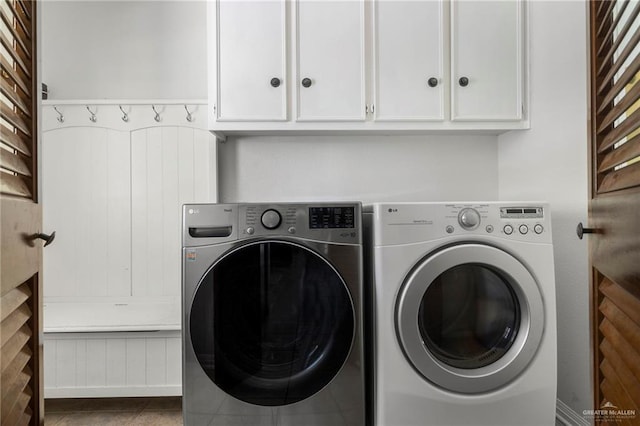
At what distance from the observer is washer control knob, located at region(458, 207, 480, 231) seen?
147 centimetres

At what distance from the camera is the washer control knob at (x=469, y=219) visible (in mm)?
1467

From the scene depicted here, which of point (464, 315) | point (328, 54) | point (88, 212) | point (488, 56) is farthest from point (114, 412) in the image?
point (488, 56)

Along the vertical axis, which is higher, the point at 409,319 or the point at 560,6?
the point at 560,6

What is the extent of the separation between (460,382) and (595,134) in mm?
919

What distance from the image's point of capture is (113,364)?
1.90 metres

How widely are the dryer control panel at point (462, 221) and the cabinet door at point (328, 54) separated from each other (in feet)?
2.03

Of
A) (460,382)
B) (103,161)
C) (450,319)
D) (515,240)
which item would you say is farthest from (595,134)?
(103,161)

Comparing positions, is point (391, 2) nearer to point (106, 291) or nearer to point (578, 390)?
point (578, 390)

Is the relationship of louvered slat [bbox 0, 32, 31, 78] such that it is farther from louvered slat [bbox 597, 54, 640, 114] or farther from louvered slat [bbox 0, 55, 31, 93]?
louvered slat [bbox 597, 54, 640, 114]

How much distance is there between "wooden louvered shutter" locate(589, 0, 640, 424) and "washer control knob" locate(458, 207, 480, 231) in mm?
460

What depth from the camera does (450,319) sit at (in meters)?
1.48

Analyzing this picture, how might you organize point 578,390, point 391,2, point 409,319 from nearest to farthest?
point 409,319 < point 578,390 < point 391,2

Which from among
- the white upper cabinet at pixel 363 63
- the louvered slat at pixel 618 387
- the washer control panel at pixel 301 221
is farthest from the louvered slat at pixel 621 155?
the white upper cabinet at pixel 363 63

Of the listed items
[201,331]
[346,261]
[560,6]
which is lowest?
[201,331]
